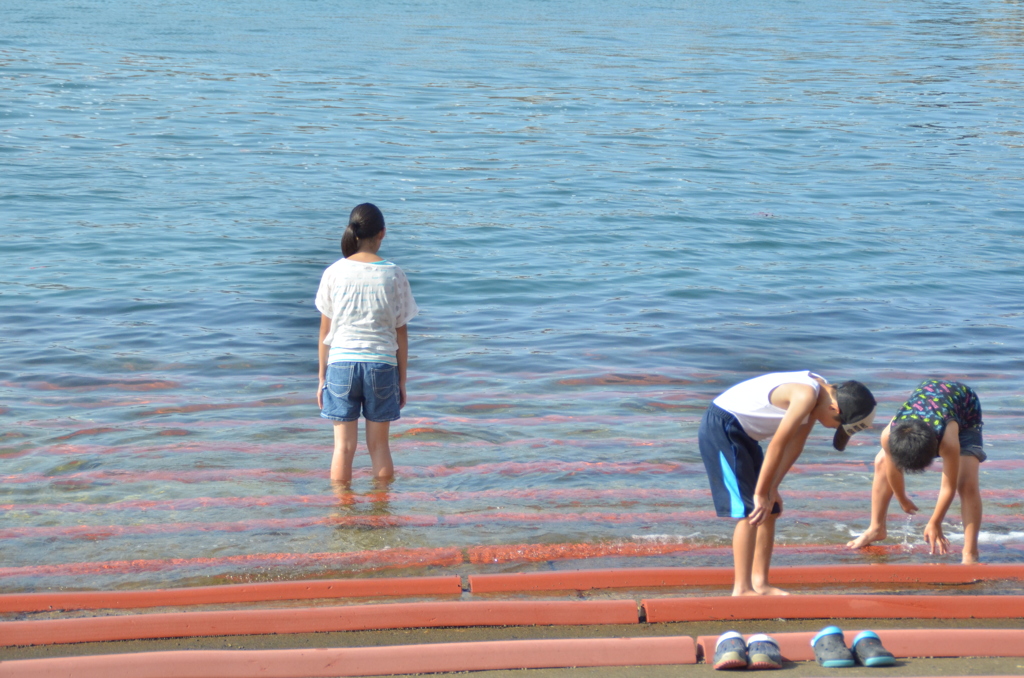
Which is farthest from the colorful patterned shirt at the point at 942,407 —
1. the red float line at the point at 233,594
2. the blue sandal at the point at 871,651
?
the red float line at the point at 233,594

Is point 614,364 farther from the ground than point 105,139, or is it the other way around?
point 105,139

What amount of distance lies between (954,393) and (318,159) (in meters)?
15.9

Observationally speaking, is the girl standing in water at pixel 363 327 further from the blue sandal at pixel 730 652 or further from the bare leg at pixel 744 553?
the blue sandal at pixel 730 652

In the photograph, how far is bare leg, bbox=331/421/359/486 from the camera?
5.82m

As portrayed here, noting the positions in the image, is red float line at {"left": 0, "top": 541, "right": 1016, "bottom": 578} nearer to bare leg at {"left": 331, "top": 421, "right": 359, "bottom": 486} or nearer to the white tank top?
bare leg at {"left": 331, "top": 421, "right": 359, "bottom": 486}

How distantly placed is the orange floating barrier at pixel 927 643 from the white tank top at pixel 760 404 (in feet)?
2.84

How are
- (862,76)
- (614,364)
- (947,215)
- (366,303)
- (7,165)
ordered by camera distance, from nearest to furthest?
(366,303) → (614,364) → (947,215) → (7,165) → (862,76)

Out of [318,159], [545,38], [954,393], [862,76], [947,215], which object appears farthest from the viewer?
[545,38]

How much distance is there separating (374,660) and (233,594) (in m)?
1.00

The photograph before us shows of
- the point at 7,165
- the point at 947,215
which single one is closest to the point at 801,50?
the point at 947,215

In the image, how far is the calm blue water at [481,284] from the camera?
5.84 meters

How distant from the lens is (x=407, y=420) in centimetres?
778

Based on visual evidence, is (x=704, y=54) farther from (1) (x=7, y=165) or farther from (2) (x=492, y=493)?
(2) (x=492, y=493)

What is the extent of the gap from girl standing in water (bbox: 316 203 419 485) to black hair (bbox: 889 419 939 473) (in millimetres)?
2442
